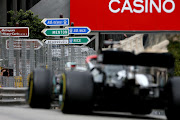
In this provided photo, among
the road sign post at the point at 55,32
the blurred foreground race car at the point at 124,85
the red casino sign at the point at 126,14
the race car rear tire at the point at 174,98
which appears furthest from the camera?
the red casino sign at the point at 126,14

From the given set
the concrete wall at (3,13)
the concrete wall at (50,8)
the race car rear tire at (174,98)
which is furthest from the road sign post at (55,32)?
the concrete wall at (50,8)

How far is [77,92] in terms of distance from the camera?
23.0 ft

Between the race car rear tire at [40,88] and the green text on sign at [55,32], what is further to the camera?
the green text on sign at [55,32]

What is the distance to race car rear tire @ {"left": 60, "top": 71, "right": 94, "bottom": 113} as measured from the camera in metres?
7.03

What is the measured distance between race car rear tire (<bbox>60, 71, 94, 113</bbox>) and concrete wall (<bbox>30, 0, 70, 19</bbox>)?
43.8 meters

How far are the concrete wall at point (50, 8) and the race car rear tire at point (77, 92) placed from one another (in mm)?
43811

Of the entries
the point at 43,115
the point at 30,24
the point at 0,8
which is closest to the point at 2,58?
the point at 43,115

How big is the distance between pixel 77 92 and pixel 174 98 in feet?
3.75

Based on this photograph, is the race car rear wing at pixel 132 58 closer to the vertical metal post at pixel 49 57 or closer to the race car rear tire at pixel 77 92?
the race car rear tire at pixel 77 92

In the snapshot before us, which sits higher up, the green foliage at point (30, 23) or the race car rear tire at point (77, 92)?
the green foliage at point (30, 23)

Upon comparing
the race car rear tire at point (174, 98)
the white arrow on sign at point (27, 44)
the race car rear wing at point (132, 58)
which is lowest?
the race car rear tire at point (174, 98)

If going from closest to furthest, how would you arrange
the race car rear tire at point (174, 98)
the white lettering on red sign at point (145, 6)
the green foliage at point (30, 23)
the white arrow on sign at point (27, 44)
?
the race car rear tire at point (174, 98) → the white arrow on sign at point (27, 44) → the green foliage at point (30, 23) → the white lettering on red sign at point (145, 6)

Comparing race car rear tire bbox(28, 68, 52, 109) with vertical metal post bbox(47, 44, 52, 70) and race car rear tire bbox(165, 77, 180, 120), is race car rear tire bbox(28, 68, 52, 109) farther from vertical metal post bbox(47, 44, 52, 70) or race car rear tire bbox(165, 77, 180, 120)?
vertical metal post bbox(47, 44, 52, 70)

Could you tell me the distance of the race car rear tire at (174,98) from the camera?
22.5ft
